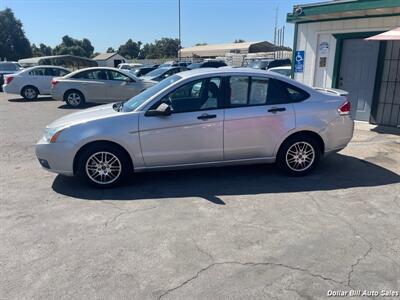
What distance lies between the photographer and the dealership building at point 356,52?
8.60 meters

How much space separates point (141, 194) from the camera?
475cm

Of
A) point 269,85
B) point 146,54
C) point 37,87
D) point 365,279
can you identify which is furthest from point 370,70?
point 146,54

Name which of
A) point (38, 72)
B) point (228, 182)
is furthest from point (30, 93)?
point (228, 182)

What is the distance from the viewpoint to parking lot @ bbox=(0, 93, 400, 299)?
2.90m

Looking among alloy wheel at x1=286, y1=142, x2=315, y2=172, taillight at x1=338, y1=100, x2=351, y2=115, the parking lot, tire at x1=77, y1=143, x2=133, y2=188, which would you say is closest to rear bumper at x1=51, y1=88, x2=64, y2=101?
the parking lot

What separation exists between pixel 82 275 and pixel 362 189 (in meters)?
3.83

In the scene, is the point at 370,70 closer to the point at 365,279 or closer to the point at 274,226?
the point at 274,226

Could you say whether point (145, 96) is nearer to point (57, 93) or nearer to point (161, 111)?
point (161, 111)

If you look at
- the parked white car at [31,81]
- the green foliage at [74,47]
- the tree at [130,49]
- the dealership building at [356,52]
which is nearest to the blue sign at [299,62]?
the dealership building at [356,52]

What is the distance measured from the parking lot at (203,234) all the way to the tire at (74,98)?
7.87m

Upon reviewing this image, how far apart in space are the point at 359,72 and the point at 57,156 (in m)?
7.87

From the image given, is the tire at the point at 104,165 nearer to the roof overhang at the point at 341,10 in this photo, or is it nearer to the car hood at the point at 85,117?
the car hood at the point at 85,117

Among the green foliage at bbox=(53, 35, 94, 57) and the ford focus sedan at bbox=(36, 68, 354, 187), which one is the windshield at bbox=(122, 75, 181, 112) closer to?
the ford focus sedan at bbox=(36, 68, 354, 187)

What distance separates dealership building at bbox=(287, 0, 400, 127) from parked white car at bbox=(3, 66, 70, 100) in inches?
434
